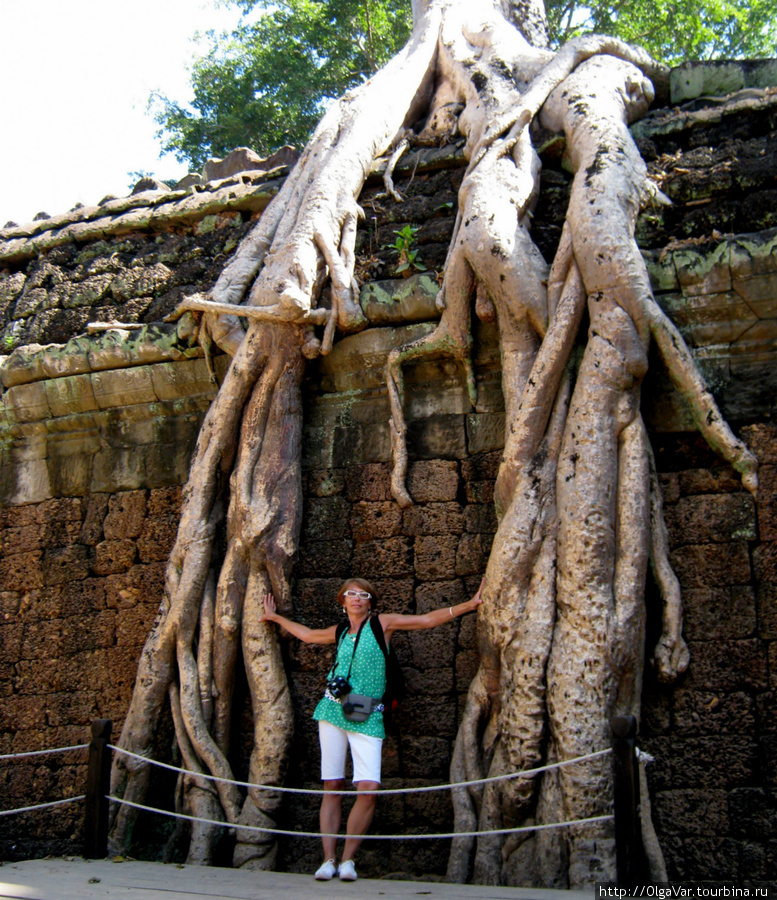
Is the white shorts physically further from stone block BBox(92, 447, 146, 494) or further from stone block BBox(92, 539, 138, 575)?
stone block BBox(92, 447, 146, 494)

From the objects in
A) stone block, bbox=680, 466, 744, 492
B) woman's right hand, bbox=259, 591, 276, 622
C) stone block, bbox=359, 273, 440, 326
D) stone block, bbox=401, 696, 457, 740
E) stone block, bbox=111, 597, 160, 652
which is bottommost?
stone block, bbox=401, 696, 457, 740

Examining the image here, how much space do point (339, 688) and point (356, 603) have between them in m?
0.34

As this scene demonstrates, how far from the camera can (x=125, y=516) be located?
4750 millimetres

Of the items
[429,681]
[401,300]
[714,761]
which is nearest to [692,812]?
[714,761]

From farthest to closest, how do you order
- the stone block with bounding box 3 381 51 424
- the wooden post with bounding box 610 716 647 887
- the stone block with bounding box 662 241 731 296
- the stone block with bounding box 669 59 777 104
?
1. the stone block with bounding box 3 381 51 424
2. the stone block with bounding box 669 59 777 104
3. the stone block with bounding box 662 241 731 296
4. the wooden post with bounding box 610 716 647 887

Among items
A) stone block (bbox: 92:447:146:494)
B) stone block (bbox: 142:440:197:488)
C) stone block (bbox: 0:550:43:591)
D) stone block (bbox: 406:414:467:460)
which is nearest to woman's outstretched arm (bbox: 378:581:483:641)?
stone block (bbox: 406:414:467:460)

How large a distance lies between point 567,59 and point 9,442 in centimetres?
368

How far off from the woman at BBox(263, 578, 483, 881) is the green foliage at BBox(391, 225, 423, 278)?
1.57 m

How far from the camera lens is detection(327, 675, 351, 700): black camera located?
3340 mm

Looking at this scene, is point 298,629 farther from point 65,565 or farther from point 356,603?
point 65,565

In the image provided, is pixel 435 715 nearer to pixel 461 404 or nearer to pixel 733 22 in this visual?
pixel 461 404

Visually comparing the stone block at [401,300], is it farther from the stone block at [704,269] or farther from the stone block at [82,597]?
the stone block at [82,597]

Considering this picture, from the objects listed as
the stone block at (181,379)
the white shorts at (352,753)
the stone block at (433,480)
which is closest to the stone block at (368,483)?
the stone block at (433,480)

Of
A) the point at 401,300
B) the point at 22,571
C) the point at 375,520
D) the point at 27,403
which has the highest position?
the point at 401,300
